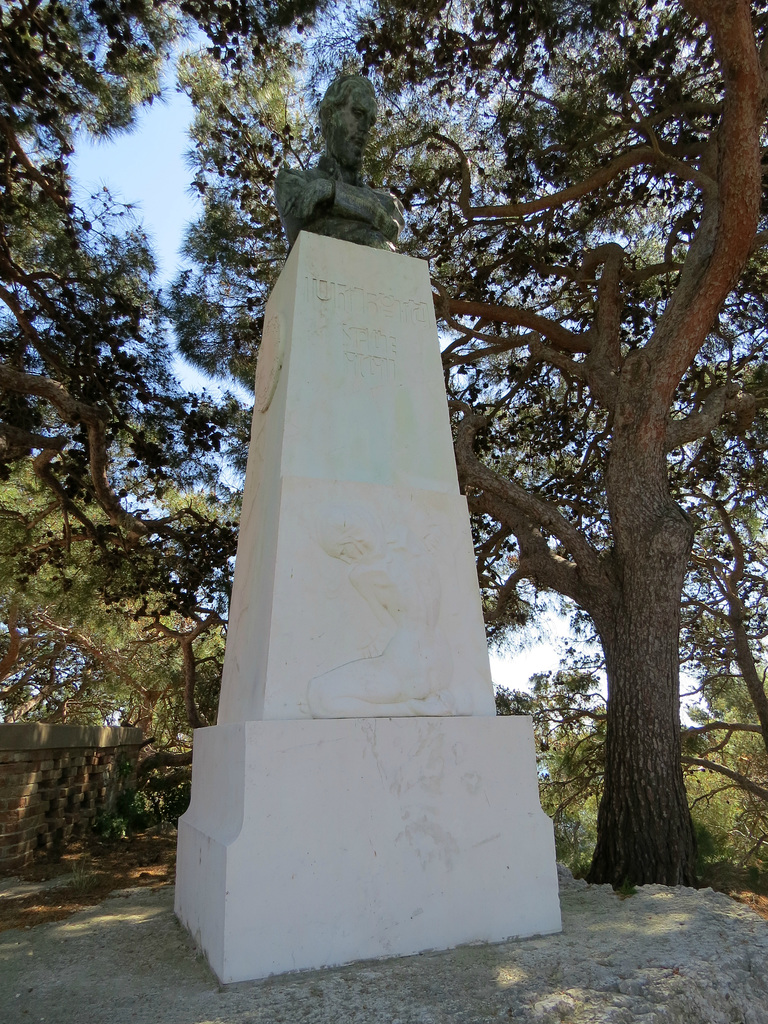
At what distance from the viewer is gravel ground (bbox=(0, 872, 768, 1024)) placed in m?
2.05

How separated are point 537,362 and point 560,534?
238 centimetres

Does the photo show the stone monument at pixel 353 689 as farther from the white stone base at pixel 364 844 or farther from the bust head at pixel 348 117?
the bust head at pixel 348 117

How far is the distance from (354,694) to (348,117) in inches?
116

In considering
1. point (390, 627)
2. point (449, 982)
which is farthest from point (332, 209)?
point (449, 982)

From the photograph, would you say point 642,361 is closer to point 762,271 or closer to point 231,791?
point 762,271

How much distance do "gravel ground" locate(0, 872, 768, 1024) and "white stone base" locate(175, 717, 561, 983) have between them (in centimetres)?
8

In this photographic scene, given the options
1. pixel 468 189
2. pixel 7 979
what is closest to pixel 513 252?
pixel 468 189

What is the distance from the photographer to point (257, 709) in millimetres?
2732

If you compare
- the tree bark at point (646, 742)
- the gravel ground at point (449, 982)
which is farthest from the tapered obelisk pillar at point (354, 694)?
the tree bark at point (646, 742)

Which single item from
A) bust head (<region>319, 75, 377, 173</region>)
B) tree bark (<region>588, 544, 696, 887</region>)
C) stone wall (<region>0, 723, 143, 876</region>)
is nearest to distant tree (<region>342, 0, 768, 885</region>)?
tree bark (<region>588, 544, 696, 887</region>)

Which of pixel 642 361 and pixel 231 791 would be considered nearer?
pixel 231 791

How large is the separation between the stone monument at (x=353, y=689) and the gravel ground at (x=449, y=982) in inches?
5.3

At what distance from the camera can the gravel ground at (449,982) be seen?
2.05 m

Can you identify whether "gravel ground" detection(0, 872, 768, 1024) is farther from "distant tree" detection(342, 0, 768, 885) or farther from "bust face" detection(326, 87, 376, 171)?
"bust face" detection(326, 87, 376, 171)
